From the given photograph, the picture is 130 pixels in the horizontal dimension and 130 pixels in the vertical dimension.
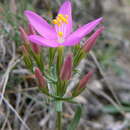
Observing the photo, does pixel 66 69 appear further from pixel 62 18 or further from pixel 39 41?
pixel 62 18

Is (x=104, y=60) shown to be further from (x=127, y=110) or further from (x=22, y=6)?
(x=22, y=6)

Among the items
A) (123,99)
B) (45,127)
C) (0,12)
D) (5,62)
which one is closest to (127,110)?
(123,99)

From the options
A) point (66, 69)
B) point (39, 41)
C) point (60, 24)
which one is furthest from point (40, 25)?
point (66, 69)

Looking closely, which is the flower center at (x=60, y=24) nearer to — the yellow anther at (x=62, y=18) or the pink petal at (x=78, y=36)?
the yellow anther at (x=62, y=18)

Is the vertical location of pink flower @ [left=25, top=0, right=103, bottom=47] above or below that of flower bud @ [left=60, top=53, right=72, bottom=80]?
above

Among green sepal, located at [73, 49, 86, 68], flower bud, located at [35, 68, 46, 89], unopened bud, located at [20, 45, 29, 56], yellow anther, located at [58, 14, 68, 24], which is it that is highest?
yellow anther, located at [58, 14, 68, 24]

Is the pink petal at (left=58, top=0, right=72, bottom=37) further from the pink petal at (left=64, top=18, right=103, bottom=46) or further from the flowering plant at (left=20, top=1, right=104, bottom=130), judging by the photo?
the pink petal at (left=64, top=18, right=103, bottom=46)

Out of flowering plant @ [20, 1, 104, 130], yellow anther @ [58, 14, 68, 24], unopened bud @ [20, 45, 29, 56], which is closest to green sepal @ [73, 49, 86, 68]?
flowering plant @ [20, 1, 104, 130]
